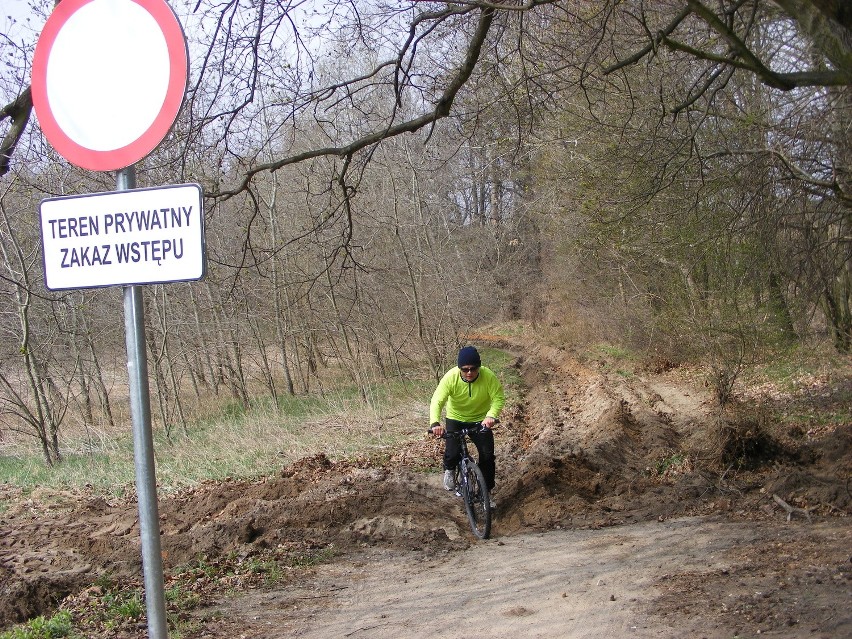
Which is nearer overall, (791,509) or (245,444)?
(791,509)

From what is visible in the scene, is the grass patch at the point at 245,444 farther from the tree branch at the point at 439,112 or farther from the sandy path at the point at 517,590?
the tree branch at the point at 439,112

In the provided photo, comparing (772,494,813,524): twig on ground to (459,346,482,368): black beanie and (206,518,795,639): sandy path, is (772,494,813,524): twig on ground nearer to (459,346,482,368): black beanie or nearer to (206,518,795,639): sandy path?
(206,518,795,639): sandy path

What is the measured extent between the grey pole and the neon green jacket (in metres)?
5.66

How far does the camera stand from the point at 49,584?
21.5ft

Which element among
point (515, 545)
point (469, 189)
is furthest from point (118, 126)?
point (469, 189)

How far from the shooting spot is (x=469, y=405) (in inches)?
342

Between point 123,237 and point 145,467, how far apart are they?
0.80 metres

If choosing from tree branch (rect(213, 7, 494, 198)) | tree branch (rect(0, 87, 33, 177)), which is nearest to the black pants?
tree branch (rect(213, 7, 494, 198))

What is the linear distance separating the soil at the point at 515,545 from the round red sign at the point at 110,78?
365cm

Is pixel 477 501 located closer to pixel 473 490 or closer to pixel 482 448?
pixel 473 490

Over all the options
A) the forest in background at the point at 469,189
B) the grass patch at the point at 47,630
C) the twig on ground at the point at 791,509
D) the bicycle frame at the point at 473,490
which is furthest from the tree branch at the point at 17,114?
the twig on ground at the point at 791,509

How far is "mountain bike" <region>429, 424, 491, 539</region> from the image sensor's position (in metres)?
8.05

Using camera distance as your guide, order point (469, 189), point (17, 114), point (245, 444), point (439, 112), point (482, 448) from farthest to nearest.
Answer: point (469, 189), point (245, 444), point (482, 448), point (439, 112), point (17, 114)

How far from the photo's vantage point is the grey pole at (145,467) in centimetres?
269
